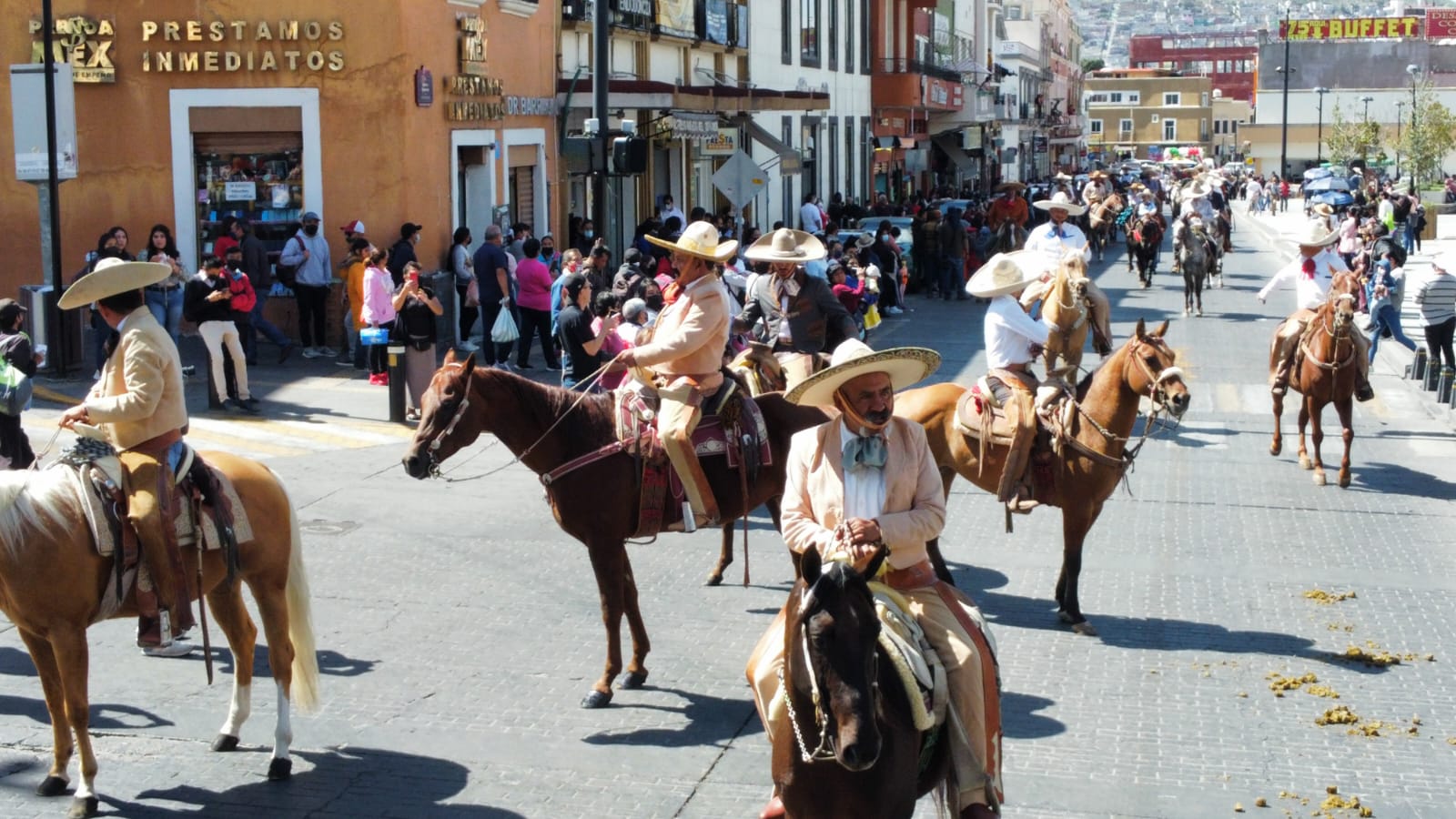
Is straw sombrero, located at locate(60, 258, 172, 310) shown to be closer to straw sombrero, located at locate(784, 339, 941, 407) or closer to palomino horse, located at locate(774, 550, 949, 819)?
straw sombrero, located at locate(784, 339, 941, 407)

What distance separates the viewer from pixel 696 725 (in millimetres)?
9008

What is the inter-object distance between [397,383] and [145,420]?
9.73 metres

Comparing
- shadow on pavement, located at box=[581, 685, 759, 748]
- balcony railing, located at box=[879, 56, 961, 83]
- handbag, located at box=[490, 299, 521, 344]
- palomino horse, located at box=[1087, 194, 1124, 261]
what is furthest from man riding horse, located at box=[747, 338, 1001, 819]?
balcony railing, located at box=[879, 56, 961, 83]

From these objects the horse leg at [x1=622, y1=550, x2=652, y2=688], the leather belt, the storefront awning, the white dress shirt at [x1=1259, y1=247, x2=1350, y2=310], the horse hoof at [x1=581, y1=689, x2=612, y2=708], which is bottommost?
the horse hoof at [x1=581, y1=689, x2=612, y2=708]

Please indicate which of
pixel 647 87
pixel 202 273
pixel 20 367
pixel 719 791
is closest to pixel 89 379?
pixel 202 273

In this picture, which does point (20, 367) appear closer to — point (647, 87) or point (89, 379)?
point (89, 379)

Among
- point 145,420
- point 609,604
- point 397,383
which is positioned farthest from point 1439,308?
point 145,420

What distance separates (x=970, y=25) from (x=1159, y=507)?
6228 cm

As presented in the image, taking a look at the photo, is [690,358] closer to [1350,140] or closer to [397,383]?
[397,383]

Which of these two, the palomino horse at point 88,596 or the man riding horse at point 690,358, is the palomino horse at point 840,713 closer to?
the palomino horse at point 88,596

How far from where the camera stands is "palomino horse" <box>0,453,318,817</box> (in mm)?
7598

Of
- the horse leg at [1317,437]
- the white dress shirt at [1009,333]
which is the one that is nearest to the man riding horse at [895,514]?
the white dress shirt at [1009,333]

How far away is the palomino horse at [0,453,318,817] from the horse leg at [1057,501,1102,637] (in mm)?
4921

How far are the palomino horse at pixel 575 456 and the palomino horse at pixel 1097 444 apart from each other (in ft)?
7.73
